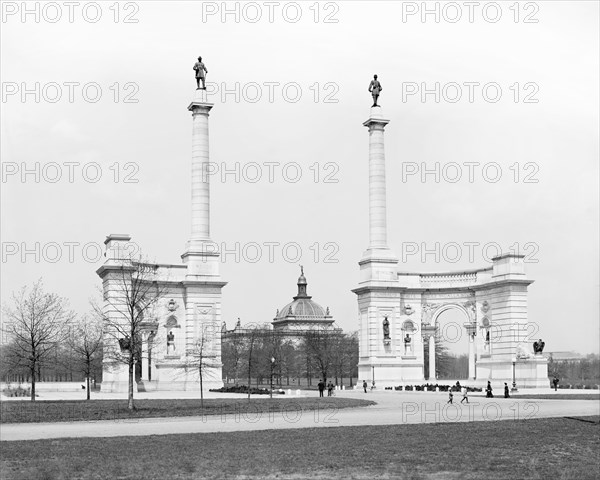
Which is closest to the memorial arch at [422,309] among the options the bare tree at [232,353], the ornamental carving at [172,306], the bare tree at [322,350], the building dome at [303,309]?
the ornamental carving at [172,306]

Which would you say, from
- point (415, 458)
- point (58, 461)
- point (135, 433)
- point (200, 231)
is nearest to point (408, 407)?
point (135, 433)

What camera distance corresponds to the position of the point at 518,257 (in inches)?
3000

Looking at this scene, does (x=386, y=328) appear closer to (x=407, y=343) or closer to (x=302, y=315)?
(x=407, y=343)

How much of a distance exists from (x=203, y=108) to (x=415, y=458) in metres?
54.3

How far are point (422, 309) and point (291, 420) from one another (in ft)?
153

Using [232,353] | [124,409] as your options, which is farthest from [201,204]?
[232,353]

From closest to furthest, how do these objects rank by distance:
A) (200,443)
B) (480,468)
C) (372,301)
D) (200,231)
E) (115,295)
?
(480,468) < (200,443) < (115,295) < (200,231) < (372,301)

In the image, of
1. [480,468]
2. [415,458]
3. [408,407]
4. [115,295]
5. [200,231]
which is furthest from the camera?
[200,231]

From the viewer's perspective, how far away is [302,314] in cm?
18300

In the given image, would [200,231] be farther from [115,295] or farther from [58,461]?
[58,461]

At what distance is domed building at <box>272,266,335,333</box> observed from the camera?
6914 inches

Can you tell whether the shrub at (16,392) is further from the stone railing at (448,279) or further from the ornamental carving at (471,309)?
the ornamental carving at (471,309)

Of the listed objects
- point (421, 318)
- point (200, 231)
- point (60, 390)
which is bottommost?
point (60, 390)

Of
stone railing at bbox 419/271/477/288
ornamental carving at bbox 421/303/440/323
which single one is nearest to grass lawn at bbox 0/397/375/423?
ornamental carving at bbox 421/303/440/323
